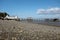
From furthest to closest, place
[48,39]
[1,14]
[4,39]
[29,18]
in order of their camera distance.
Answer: [29,18]
[1,14]
[48,39]
[4,39]

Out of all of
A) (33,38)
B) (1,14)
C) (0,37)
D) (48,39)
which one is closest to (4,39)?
(0,37)

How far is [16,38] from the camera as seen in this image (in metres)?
12.8

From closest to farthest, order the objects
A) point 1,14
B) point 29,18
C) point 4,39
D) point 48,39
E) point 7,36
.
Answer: point 4,39 < point 7,36 < point 48,39 < point 1,14 < point 29,18

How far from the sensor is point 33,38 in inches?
545

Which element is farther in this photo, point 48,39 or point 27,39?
point 48,39

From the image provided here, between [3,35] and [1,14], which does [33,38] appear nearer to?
[3,35]

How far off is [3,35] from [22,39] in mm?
1825

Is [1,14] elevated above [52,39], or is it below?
above

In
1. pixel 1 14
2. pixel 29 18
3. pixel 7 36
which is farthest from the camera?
pixel 29 18

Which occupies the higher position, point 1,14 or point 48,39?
point 1,14

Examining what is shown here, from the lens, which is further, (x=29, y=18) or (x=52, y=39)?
(x=29, y=18)

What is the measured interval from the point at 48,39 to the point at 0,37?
470 centimetres

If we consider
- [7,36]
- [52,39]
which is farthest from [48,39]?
[7,36]

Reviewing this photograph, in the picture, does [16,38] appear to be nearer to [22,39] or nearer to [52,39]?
[22,39]
